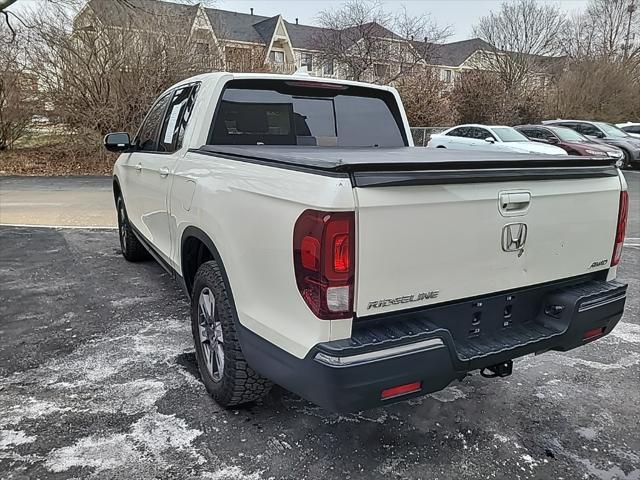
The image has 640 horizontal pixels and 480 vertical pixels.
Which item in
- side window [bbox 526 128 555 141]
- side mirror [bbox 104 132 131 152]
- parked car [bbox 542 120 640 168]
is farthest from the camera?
parked car [bbox 542 120 640 168]

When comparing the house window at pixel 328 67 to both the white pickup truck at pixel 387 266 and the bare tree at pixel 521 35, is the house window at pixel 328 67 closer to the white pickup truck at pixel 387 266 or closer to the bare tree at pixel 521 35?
the bare tree at pixel 521 35

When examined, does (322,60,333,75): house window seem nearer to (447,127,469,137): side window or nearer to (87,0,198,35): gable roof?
(87,0,198,35): gable roof

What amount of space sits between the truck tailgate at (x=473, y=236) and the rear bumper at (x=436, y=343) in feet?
0.29

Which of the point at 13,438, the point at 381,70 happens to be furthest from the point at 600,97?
the point at 13,438

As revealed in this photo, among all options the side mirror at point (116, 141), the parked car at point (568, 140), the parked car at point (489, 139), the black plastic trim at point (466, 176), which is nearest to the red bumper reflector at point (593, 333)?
the black plastic trim at point (466, 176)

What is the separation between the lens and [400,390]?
217 cm

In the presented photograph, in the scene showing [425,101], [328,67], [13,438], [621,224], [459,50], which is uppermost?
[459,50]

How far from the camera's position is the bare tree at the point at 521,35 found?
3225 cm

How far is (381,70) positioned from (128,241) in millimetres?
24033

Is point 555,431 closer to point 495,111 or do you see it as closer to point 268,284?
point 268,284

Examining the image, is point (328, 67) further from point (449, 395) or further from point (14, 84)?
point (449, 395)

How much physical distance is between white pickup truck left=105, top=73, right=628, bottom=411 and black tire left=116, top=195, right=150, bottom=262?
266 centimetres

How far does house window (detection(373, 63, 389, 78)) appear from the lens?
2747 cm

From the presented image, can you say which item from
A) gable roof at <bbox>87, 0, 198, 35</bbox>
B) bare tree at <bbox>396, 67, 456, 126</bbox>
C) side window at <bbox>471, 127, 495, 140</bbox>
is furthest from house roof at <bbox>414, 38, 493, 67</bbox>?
gable roof at <bbox>87, 0, 198, 35</bbox>
